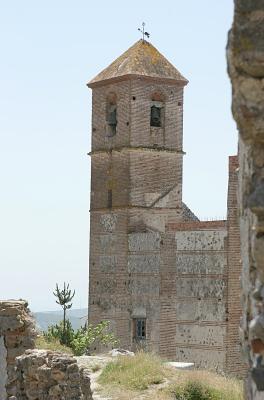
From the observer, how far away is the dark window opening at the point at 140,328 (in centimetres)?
3071

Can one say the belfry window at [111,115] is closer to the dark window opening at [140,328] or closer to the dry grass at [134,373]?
the dark window opening at [140,328]

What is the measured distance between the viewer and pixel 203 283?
28641 mm

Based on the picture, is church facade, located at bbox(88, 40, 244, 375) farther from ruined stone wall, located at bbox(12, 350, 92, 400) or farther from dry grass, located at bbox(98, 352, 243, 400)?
ruined stone wall, located at bbox(12, 350, 92, 400)

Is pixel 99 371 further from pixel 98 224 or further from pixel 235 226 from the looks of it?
pixel 98 224

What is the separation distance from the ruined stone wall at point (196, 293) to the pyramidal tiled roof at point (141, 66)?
6.48 meters

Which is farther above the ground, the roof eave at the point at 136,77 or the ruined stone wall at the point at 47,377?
the roof eave at the point at 136,77

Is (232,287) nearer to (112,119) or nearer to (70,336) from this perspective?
(70,336)

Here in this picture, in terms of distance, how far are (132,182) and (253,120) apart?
2913 centimetres

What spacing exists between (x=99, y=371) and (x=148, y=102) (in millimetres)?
15451

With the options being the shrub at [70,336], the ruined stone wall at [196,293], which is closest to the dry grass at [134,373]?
the shrub at [70,336]

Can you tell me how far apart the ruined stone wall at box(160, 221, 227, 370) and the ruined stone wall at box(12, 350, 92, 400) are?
17446 millimetres

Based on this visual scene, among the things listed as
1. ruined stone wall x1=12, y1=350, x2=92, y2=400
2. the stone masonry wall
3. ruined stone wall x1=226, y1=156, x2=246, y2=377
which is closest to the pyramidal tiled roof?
the stone masonry wall

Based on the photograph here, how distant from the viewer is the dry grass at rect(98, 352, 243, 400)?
16.2 meters

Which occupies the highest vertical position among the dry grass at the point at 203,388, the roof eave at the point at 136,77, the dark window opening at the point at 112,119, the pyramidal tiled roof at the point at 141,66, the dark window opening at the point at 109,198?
the pyramidal tiled roof at the point at 141,66
